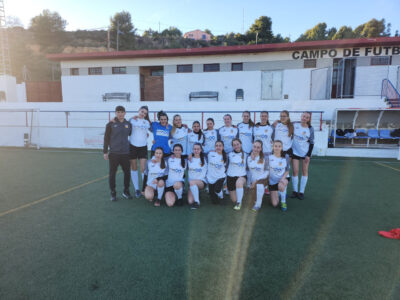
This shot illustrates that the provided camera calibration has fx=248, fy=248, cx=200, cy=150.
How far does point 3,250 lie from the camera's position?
304 cm

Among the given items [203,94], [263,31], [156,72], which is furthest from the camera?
[263,31]

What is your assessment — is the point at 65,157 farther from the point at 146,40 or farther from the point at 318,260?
the point at 146,40

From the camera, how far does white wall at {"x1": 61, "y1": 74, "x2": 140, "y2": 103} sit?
17.6 metres

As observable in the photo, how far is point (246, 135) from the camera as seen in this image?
18.5 feet

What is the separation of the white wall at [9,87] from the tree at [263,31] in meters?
30.9

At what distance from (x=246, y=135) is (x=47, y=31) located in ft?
204

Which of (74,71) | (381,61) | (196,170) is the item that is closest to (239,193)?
(196,170)

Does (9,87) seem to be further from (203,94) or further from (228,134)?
(228,134)

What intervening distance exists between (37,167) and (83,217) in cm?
551

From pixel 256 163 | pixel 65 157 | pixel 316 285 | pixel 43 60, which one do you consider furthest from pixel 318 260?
pixel 43 60

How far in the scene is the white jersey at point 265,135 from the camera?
5.41 m

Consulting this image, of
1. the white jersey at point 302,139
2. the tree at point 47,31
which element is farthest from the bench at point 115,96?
the tree at point 47,31

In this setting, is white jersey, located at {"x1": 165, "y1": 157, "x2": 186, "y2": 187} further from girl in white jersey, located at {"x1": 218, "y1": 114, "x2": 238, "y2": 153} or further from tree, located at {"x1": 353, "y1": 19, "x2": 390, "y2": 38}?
tree, located at {"x1": 353, "y1": 19, "x2": 390, "y2": 38}

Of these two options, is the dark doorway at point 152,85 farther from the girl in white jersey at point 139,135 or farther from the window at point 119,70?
the girl in white jersey at point 139,135
